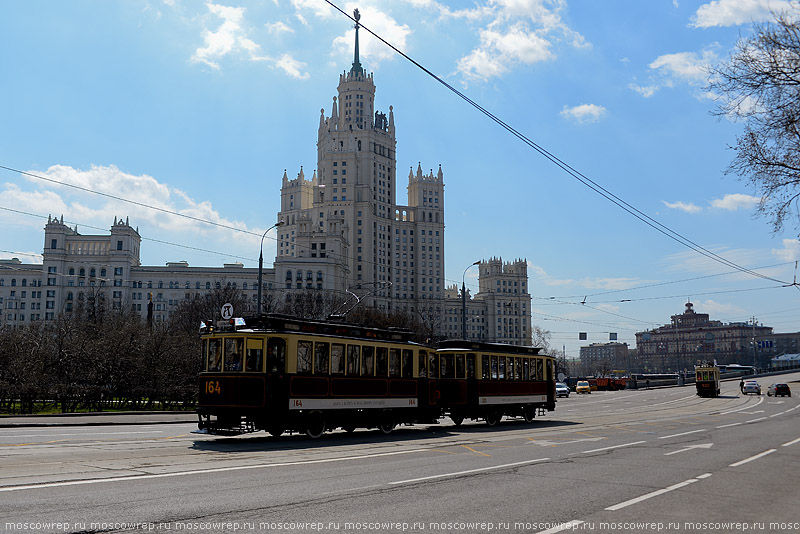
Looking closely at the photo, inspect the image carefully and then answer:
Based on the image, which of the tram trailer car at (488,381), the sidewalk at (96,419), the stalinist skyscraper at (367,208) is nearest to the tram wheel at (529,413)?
the tram trailer car at (488,381)

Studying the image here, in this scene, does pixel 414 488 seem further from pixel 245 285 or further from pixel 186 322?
pixel 245 285

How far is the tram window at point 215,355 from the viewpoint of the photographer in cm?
1809

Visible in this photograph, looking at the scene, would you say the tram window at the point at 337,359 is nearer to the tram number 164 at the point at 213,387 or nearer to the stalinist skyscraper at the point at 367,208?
the tram number 164 at the point at 213,387

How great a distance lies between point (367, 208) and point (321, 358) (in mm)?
154078

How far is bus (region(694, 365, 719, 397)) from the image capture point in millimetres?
56344

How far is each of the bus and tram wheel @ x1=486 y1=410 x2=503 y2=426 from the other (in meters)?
35.6

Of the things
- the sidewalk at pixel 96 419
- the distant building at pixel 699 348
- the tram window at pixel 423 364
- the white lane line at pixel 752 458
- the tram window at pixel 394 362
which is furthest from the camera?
the distant building at pixel 699 348

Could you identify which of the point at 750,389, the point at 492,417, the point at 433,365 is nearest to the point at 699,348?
the point at 750,389

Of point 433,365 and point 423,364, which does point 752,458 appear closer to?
point 423,364

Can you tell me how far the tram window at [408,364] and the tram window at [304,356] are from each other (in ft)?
15.1

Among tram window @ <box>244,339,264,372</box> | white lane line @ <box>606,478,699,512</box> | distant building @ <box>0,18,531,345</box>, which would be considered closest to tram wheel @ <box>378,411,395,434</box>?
tram window @ <box>244,339,264,372</box>

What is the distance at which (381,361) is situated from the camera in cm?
2167

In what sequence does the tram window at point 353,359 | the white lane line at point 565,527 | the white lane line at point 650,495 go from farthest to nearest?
1. the tram window at point 353,359
2. the white lane line at point 650,495
3. the white lane line at point 565,527

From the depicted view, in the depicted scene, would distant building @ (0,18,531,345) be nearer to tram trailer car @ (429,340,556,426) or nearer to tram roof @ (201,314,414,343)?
tram trailer car @ (429,340,556,426)
